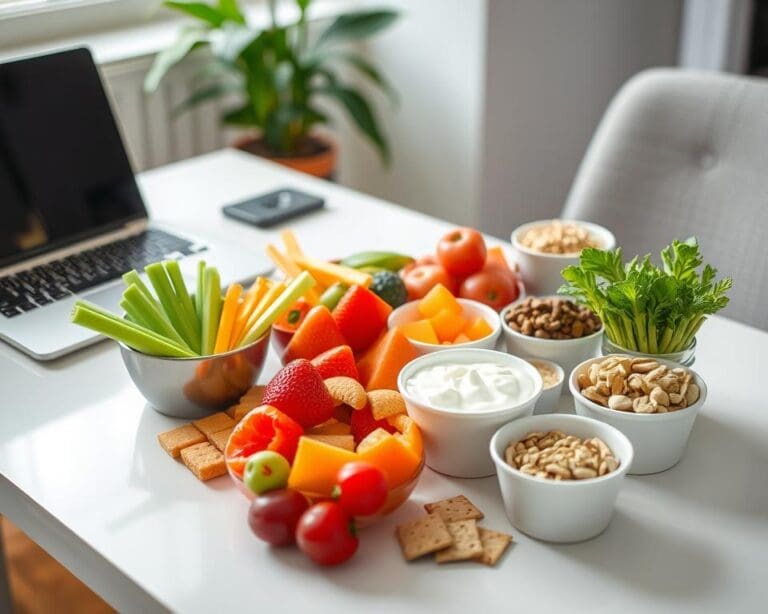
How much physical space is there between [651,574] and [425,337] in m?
0.40

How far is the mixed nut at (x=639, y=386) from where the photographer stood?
1.01 metres

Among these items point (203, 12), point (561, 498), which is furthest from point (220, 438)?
point (203, 12)

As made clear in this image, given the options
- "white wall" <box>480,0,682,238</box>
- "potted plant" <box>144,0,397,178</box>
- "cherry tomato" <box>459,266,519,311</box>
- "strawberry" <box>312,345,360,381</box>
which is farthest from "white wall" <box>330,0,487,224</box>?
"strawberry" <box>312,345,360,381</box>

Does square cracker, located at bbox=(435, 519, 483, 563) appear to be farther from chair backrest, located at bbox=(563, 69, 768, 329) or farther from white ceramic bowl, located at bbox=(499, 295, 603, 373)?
chair backrest, located at bbox=(563, 69, 768, 329)

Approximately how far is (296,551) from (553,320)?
0.42 meters

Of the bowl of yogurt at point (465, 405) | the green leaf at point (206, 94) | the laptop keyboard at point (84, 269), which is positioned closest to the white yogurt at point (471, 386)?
the bowl of yogurt at point (465, 405)

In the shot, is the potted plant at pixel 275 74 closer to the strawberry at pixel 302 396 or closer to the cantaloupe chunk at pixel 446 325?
the cantaloupe chunk at pixel 446 325

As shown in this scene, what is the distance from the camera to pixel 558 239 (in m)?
1.37

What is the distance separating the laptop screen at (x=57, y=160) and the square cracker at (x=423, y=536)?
833mm

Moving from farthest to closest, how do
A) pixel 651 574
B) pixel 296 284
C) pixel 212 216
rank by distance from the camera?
pixel 212 216, pixel 296 284, pixel 651 574

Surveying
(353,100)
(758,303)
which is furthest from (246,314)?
(353,100)

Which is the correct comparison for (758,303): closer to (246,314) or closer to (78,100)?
(246,314)

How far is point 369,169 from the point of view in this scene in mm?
2971

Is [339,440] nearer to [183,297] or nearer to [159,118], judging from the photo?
[183,297]
